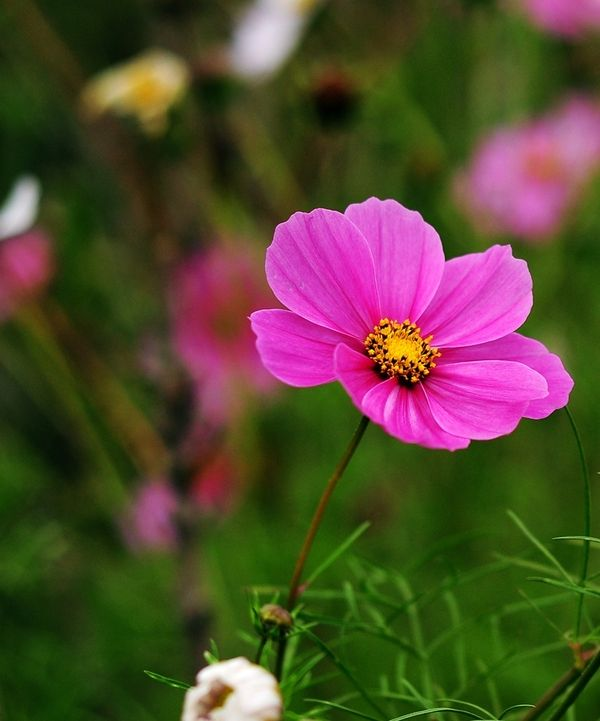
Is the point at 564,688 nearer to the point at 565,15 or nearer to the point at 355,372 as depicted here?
the point at 355,372

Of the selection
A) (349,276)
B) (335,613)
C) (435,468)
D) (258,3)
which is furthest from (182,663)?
(258,3)

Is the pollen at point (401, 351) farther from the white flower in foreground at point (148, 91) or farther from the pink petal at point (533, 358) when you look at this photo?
the white flower in foreground at point (148, 91)

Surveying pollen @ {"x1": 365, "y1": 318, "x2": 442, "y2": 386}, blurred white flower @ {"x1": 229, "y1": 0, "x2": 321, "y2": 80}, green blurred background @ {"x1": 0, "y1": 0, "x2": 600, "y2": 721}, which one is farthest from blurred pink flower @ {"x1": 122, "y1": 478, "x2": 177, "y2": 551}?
pollen @ {"x1": 365, "y1": 318, "x2": 442, "y2": 386}

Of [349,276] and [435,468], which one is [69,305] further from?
[349,276]

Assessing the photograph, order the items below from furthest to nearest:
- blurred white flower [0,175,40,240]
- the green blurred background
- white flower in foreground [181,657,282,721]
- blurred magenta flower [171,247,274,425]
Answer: blurred magenta flower [171,247,274,425]
the green blurred background
blurred white flower [0,175,40,240]
white flower in foreground [181,657,282,721]

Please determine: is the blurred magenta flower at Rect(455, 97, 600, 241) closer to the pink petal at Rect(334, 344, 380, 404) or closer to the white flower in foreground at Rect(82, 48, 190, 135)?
the white flower in foreground at Rect(82, 48, 190, 135)

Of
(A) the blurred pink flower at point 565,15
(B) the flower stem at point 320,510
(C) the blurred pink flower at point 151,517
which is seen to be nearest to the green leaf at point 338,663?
(B) the flower stem at point 320,510

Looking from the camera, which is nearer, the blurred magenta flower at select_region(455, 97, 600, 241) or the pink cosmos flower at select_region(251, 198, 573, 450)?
the pink cosmos flower at select_region(251, 198, 573, 450)
